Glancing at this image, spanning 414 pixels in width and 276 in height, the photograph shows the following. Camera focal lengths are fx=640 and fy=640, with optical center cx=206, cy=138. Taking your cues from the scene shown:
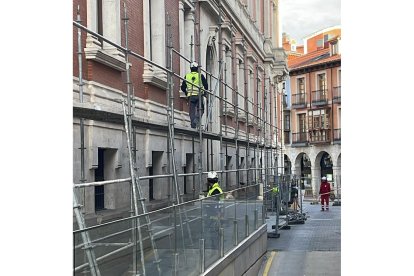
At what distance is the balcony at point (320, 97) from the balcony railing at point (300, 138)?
2870 mm

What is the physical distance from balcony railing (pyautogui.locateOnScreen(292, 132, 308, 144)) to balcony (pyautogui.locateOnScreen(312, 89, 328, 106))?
9.42 ft

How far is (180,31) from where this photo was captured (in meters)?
13.1

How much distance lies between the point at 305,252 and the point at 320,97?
36572 mm

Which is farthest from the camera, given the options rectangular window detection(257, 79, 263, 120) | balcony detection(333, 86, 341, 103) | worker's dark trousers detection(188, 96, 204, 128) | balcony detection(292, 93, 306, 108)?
balcony detection(292, 93, 306, 108)

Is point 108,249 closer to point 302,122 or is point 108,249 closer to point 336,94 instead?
point 336,94

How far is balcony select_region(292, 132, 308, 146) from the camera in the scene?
5085cm

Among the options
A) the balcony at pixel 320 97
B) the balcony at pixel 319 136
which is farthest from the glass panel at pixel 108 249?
the balcony at pixel 320 97

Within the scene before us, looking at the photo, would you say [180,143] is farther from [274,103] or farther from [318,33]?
[318,33]

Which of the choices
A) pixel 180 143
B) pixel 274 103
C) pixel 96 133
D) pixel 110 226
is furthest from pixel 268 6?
pixel 110 226

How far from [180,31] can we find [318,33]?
40.8 meters

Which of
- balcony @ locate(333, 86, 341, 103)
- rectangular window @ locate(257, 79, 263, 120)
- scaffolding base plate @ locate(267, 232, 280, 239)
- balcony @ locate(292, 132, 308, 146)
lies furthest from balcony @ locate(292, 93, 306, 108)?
scaffolding base plate @ locate(267, 232, 280, 239)

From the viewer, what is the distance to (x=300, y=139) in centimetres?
5178

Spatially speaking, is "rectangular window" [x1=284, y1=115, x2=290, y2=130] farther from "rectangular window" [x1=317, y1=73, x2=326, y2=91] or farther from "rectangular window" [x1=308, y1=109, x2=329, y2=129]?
"rectangular window" [x1=317, y1=73, x2=326, y2=91]

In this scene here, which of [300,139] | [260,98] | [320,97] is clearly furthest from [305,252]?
[300,139]
